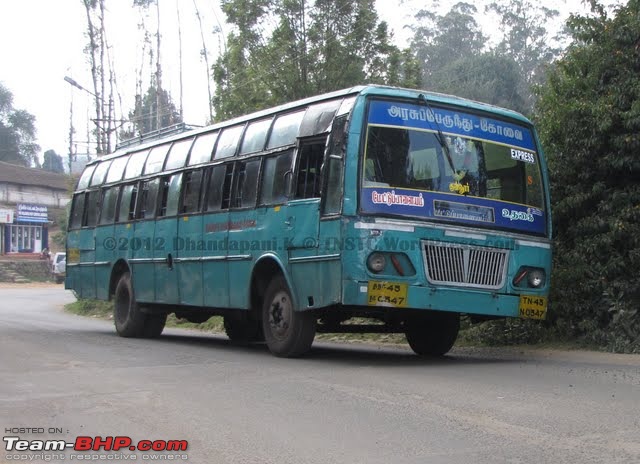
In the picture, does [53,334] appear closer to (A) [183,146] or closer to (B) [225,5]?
(A) [183,146]

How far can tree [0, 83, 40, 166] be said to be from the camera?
299ft

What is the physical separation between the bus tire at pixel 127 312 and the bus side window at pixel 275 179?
4770 mm

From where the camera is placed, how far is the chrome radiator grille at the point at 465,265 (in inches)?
366

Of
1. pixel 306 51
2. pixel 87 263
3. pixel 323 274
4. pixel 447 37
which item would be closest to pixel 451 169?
pixel 323 274

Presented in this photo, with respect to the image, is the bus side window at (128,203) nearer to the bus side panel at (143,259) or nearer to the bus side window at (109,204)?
the bus side window at (109,204)

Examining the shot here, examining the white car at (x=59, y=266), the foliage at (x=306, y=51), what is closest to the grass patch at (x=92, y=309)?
the foliage at (x=306, y=51)

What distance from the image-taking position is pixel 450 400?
7039 mm

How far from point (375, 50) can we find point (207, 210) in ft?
37.3

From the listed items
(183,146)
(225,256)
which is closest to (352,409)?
(225,256)

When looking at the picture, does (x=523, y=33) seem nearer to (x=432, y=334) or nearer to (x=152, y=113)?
(x=152, y=113)

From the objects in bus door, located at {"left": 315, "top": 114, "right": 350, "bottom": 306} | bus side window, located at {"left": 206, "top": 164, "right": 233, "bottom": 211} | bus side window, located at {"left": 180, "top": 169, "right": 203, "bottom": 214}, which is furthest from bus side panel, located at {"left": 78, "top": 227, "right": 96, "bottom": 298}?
bus door, located at {"left": 315, "top": 114, "right": 350, "bottom": 306}

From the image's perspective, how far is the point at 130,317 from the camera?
14.7 meters

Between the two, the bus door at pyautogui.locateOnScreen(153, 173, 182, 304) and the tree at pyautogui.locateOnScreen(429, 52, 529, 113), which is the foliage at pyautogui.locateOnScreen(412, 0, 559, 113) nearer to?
the tree at pyautogui.locateOnScreen(429, 52, 529, 113)

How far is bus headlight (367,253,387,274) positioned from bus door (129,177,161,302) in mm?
5726
